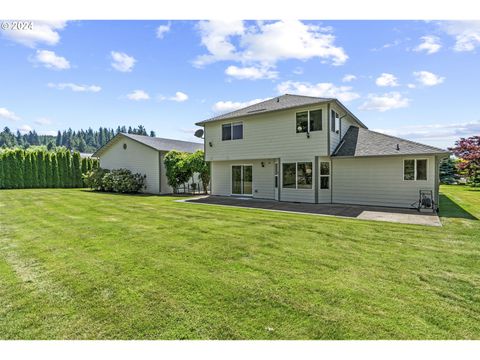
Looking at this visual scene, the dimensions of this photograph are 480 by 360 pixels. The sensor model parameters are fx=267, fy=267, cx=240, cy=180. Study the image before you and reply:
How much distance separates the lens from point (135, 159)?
68.4 feet

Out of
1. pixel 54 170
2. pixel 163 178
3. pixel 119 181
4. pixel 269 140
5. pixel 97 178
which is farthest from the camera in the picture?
pixel 54 170

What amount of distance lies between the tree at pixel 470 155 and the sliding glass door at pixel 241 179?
22.0 meters

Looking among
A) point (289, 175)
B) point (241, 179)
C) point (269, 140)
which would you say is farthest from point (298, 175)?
point (241, 179)

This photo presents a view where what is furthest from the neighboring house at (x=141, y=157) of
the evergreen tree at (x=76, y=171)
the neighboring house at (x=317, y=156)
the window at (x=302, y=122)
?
the window at (x=302, y=122)

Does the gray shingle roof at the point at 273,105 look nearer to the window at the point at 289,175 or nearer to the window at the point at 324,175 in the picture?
the window at the point at 289,175

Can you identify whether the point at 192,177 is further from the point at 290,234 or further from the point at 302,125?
the point at 290,234

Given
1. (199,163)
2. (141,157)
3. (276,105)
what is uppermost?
(276,105)

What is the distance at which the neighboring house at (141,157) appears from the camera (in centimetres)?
1950

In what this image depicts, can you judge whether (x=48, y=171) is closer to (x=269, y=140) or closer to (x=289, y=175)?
(x=269, y=140)

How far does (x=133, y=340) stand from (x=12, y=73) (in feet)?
38.3

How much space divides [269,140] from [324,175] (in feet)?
11.3

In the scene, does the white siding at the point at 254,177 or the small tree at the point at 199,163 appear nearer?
the white siding at the point at 254,177
